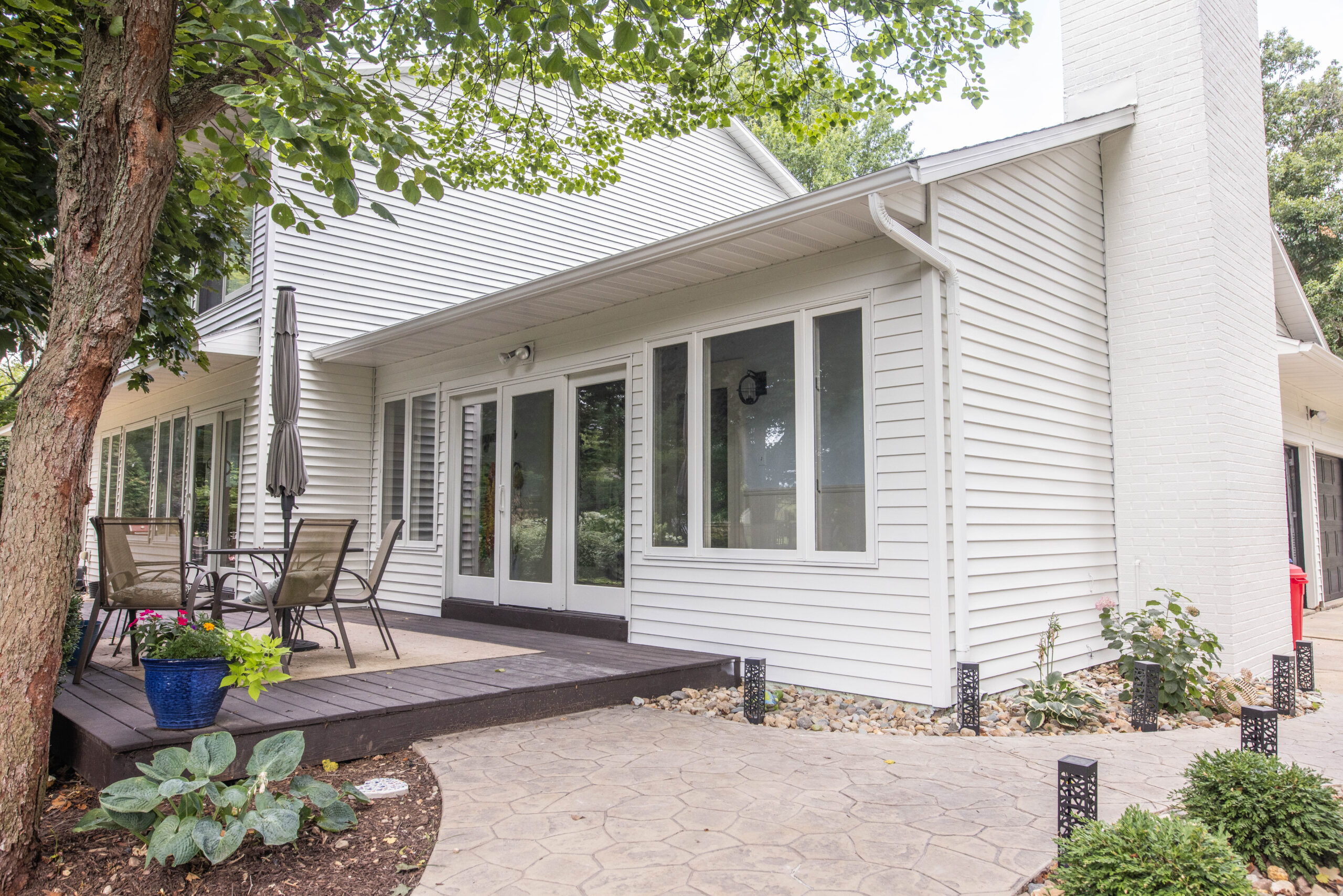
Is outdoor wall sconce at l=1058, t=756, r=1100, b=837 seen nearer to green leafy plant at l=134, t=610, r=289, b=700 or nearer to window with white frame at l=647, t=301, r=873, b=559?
window with white frame at l=647, t=301, r=873, b=559

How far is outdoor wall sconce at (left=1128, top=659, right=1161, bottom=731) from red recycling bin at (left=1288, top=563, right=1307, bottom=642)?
317 centimetres

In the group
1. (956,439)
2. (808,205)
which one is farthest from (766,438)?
(808,205)

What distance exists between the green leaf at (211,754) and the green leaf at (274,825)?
0.22 m

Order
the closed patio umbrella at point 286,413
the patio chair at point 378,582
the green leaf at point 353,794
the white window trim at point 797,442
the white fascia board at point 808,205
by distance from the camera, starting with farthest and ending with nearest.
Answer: the closed patio umbrella at point 286,413
the patio chair at point 378,582
the white window trim at point 797,442
the white fascia board at point 808,205
the green leaf at point 353,794

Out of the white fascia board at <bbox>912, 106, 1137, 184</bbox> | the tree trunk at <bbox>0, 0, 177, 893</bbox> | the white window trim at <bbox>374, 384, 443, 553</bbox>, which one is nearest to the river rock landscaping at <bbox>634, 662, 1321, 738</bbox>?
the white fascia board at <bbox>912, 106, 1137, 184</bbox>

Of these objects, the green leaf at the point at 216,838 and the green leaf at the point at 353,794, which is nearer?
the green leaf at the point at 216,838

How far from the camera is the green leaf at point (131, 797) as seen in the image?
260cm

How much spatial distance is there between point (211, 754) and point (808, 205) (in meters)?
3.51

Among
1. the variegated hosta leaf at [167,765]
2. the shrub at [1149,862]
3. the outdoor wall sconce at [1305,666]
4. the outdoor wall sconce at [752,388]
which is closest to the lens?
the shrub at [1149,862]

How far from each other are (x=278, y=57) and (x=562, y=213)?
24.3ft

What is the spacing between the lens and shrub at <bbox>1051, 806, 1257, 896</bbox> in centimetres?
210

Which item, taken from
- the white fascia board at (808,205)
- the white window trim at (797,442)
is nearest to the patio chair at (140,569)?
the white fascia board at (808,205)

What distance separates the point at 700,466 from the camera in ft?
18.8

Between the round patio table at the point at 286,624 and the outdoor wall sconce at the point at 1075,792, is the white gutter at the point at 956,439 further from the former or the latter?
the round patio table at the point at 286,624
